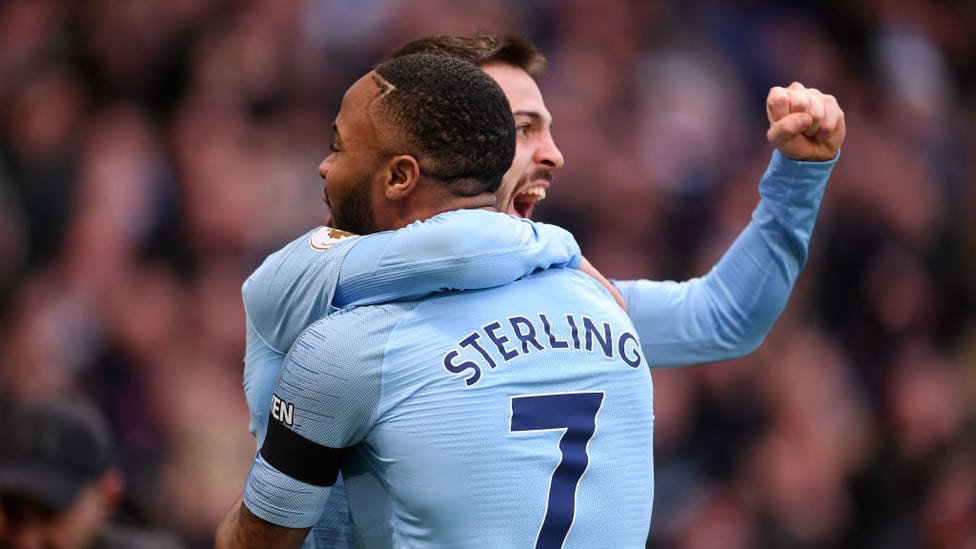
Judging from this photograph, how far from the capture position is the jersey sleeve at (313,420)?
5.60ft

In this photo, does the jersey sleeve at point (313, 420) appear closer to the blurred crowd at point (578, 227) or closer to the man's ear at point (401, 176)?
the man's ear at point (401, 176)

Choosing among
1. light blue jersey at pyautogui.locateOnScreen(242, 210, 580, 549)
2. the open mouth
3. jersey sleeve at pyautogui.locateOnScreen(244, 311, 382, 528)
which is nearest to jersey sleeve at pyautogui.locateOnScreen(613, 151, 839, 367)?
the open mouth

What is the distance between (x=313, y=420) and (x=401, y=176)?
379 millimetres

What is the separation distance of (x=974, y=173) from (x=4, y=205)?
16.2ft

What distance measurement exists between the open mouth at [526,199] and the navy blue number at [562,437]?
735mm

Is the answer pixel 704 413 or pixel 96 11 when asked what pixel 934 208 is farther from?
pixel 96 11

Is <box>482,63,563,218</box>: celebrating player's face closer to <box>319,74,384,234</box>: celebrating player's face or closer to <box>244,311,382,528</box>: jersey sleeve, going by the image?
<box>319,74,384,234</box>: celebrating player's face

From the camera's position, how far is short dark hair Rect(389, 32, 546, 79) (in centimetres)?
243

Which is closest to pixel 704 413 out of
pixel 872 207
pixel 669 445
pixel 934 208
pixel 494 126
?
pixel 669 445

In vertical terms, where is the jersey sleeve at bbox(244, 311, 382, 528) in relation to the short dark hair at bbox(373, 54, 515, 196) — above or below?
below

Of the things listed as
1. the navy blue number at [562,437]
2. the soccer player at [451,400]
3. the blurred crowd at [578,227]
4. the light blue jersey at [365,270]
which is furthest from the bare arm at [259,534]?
the blurred crowd at [578,227]

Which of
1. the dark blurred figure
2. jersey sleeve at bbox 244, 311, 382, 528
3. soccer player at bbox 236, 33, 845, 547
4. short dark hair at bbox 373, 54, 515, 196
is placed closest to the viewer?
jersey sleeve at bbox 244, 311, 382, 528

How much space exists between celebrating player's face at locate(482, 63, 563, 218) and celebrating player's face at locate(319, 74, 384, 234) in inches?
20.0

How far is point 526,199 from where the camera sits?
247 cm
